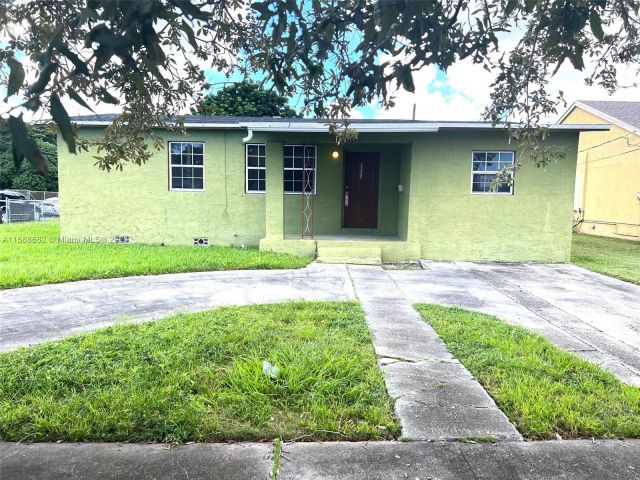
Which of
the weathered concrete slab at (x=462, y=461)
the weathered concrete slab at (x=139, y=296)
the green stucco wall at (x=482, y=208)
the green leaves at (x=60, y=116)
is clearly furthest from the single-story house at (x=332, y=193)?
the green leaves at (x=60, y=116)

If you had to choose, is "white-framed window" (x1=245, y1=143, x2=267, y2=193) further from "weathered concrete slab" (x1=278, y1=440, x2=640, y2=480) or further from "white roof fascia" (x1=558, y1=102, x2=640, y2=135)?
"white roof fascia" (x1=558, y1=102, x2=640, y2=135)

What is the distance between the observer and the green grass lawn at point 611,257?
27.9 feet

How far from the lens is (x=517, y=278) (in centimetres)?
800

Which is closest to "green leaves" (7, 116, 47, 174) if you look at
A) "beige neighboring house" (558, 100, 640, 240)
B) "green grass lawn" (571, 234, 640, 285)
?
"green grass lawn" (571, 234, 640, 285)

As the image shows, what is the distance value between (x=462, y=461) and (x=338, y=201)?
9.70 metres

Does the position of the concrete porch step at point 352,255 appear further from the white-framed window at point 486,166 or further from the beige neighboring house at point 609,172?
the beige neighboring house at point 609,172

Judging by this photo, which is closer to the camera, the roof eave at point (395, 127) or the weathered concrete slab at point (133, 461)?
the weathered concrete slab at point (133, 461)

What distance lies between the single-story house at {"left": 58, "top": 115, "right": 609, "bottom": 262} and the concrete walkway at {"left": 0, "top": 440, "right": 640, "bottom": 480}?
279 inches

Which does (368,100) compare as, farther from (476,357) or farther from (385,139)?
(385,139)

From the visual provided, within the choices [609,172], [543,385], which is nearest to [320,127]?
[543,385]

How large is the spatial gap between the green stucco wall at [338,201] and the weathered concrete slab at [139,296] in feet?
10.5

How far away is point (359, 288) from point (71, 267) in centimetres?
519

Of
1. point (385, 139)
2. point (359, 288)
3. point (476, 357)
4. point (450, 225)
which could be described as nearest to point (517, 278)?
point (450, 225)

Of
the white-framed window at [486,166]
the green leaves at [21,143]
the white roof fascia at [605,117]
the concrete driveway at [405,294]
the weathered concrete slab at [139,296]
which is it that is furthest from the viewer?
the white roof fascia at [605,117]
